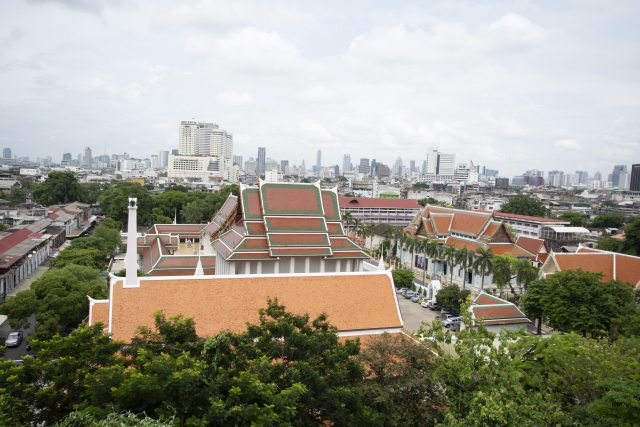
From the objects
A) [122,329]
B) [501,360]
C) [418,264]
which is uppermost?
[501,360]

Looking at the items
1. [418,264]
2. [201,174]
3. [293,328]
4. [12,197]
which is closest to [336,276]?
[293,328]

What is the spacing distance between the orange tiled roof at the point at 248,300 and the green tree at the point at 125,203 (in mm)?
50028

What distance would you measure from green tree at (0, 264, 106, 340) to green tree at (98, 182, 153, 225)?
40.9m

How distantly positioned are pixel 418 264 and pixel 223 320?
114ft

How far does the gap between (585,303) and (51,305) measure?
27.6 meters

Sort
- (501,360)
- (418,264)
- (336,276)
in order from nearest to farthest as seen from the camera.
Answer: (501,360) < (336,276) < (418,264)

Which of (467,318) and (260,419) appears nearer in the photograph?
(260,419)

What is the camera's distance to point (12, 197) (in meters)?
78.7

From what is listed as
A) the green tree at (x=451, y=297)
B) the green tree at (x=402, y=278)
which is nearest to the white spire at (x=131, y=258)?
the green tree at (x=451, y=297)

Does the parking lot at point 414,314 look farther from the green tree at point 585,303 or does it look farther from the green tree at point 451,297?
the green tree at point 585,303

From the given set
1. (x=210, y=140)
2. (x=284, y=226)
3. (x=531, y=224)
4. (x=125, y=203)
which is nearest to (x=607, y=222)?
(x=531, y=224)

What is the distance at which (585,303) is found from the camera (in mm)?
24250

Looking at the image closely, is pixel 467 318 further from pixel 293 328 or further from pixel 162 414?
pixel 162 414

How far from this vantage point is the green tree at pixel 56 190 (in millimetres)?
77438
